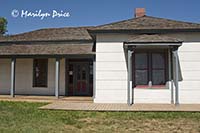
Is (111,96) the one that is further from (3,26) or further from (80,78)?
(3,26)

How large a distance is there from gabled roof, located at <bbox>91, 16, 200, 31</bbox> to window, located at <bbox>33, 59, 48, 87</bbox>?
618cm

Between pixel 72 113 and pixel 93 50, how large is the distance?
21.0 feet

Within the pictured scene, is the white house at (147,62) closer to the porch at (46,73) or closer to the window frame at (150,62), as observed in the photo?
the window frame at (150,62)

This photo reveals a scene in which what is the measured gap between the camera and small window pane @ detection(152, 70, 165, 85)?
13.9 meters

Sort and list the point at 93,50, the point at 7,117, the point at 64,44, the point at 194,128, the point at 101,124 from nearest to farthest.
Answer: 1. the point at 194,128
2. the point at 101,124
3. the point at 7,117
4. the point at 93,50
5. the point at 64,44

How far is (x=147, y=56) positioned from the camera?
1398 cm

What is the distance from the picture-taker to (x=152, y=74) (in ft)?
45.4

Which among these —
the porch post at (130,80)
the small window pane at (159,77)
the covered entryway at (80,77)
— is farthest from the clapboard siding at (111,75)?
the covered entryway at (80,77)

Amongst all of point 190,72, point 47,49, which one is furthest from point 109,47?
point 47,49

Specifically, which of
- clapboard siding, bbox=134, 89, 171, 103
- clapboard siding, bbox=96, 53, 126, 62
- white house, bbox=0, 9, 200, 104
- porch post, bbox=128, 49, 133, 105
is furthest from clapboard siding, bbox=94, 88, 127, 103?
clapboard siding, bbox=96, 53, 126, 62

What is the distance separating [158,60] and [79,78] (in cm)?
689

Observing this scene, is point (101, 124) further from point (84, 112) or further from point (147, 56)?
point (147, 56)

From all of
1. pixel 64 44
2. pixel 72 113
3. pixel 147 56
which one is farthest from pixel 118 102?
pixel 64 44

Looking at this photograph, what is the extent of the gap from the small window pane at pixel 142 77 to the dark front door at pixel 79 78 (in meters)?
5.61
